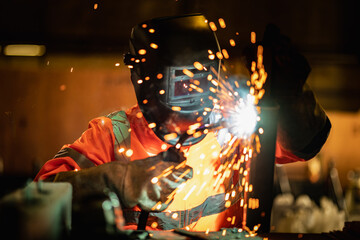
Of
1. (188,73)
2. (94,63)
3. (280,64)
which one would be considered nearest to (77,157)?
(188,73)

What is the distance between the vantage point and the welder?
1.54 metres

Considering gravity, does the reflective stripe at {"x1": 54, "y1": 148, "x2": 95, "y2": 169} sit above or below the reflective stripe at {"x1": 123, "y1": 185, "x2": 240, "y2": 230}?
above

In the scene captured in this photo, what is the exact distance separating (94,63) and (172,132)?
2.71m

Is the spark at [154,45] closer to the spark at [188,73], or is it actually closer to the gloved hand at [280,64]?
the spark at [188,73]

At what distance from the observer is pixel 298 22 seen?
4395mm

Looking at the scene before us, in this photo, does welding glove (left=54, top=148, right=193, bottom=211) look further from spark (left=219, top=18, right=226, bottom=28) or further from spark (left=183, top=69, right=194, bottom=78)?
spark (left=219, top=18, right=226, bottom=28)

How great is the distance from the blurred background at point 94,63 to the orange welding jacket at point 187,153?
2.26m

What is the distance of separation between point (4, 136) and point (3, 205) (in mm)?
3784

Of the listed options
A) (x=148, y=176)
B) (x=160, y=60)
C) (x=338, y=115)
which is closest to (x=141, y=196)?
(x=148, y=176)

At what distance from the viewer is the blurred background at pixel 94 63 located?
4.18 m

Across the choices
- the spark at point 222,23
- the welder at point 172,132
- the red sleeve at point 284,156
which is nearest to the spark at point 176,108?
the welder at point 172,132

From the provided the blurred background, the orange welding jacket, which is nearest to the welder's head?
the orange welding jacket

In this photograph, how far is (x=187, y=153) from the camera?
2.01m

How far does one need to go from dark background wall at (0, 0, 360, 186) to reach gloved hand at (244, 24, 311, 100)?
102 inches
